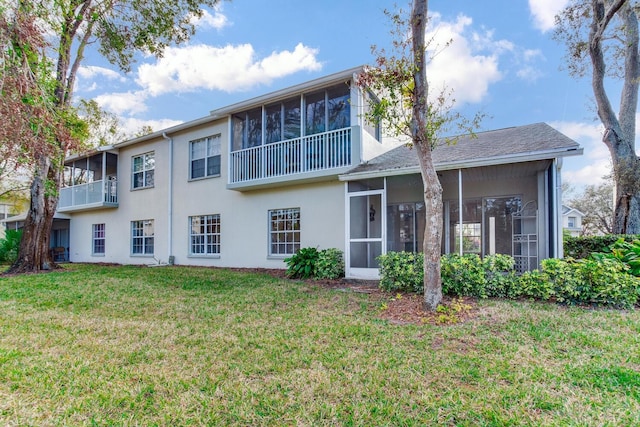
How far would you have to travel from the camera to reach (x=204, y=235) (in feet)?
43.3

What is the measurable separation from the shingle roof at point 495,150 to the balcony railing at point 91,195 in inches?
487

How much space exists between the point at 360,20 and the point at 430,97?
4.28m

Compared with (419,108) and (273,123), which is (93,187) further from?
(419,108)

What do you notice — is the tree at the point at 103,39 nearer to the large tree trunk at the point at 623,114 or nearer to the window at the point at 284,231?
the window at the point at 284,231

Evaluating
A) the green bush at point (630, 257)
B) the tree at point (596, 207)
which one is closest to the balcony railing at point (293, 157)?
the green bush at point (630, 257)

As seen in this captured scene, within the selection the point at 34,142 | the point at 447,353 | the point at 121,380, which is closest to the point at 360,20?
the point at 34,142

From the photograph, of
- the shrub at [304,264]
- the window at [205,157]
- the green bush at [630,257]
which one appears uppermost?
the window at [205,157]

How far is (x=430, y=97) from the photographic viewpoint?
6176 millimetres

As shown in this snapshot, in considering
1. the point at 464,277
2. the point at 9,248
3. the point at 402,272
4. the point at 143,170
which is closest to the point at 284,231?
the point at 402,272

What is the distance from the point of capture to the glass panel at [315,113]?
1041 cm

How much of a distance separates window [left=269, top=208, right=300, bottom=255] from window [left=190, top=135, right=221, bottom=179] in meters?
3.07

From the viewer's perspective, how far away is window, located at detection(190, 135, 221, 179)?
506 inches

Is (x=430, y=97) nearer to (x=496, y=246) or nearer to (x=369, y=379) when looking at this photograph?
(x=369, y=379)

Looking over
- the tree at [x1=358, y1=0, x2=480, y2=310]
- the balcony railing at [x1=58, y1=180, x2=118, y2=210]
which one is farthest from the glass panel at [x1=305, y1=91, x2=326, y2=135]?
the balcony railing at [x1=58, y1=180, x2=118, y2=210]
